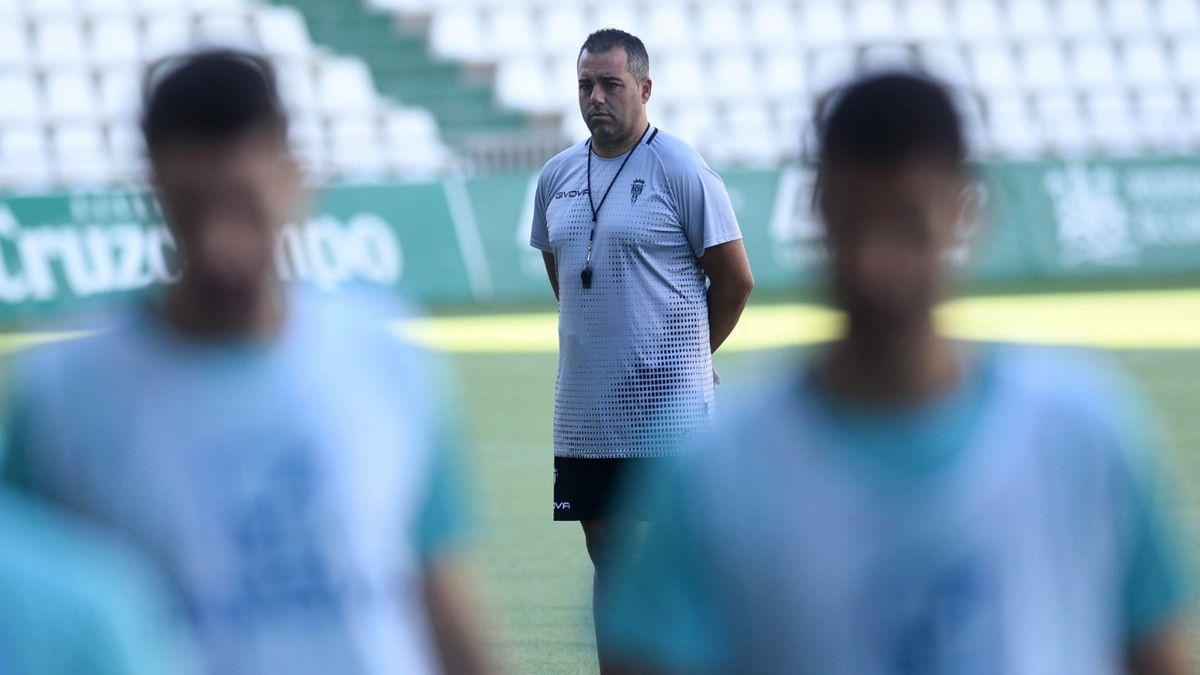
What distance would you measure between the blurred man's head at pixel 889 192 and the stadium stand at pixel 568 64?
987 inches

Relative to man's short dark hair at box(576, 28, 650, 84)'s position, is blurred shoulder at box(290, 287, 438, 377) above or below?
below

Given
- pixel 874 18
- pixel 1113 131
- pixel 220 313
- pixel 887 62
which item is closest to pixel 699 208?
pixel 220 313

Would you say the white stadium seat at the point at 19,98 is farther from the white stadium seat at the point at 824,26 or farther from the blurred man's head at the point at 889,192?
the blurred man's head at the point at 889,192

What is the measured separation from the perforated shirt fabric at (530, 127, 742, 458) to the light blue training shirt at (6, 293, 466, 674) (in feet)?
9.03

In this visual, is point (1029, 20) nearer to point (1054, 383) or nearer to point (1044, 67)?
point (1044, 67)

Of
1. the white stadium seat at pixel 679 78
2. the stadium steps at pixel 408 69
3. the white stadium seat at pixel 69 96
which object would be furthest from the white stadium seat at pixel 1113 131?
the white stadium seat at pixel 69 96

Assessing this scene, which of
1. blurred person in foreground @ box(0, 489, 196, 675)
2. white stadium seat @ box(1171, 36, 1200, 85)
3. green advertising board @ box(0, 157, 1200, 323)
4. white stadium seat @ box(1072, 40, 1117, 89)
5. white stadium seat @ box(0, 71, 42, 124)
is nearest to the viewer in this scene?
blurred person in foreground @ box(0, 489, 196, 675)

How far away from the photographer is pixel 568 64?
30781 millimetres

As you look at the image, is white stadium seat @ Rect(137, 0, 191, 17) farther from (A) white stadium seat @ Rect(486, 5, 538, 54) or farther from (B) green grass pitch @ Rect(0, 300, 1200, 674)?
(B) green grass pitch @ Rect(0, 300, 1200, 674)

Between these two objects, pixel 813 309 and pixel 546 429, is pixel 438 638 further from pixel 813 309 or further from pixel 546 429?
pixel 546 429

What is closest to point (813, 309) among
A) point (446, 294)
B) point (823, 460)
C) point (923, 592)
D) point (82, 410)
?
point (823, 460)

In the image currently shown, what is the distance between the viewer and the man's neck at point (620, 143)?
503 centimetres

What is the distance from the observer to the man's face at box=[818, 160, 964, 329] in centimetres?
183

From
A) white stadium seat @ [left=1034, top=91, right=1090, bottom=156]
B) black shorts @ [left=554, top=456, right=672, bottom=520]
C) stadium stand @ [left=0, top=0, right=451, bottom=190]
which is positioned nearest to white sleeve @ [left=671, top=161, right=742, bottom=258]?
black shorts @ [left=554, top=456, right=672, bottom=520]
